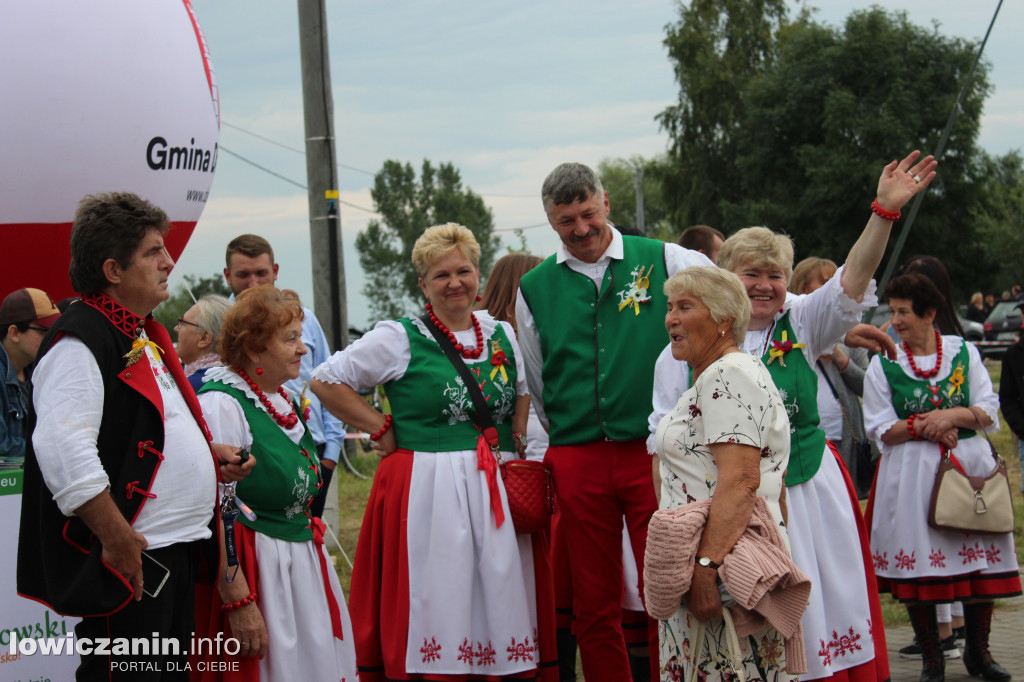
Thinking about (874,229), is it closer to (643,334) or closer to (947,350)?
(643,334)

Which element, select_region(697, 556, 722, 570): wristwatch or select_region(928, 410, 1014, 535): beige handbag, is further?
select_region(928, 410, 1014, 535): beige handbag

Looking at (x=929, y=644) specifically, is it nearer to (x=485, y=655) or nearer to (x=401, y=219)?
(x=485, y=655)

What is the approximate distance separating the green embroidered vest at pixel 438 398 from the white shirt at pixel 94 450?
3.86 ft

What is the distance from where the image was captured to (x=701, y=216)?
37594mm

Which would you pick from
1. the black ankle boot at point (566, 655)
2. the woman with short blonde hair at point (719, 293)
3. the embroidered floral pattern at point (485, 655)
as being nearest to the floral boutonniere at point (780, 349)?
the woman with short blonde hair at point (719, 293)

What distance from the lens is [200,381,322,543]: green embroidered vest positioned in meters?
3.74

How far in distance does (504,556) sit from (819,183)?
29.9 meters

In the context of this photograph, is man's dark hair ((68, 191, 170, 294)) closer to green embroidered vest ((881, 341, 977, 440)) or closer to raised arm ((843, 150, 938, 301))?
raised arm ((843, 150, 938, 301))

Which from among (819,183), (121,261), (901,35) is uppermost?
(901,35)

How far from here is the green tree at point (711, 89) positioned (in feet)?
120

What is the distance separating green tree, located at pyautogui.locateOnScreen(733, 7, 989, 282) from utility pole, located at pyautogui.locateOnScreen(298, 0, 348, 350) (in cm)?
2536

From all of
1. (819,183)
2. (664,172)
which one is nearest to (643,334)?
(819,183)

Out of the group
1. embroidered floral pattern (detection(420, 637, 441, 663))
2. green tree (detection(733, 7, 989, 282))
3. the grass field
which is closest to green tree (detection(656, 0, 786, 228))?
green tree (detection(733, 7, 989, 282))

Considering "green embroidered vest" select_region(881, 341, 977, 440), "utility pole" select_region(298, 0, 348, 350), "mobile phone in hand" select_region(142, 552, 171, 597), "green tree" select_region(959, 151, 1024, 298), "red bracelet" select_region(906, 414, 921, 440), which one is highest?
"green tree" select_region(959, 151, 1024, 298)
